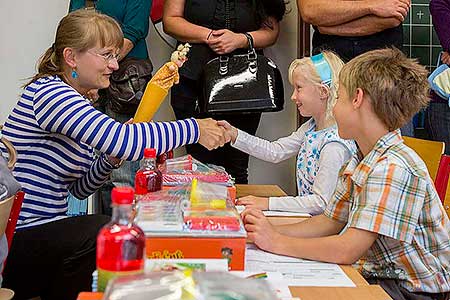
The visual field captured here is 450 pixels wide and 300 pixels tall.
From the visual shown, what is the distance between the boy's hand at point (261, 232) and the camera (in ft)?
5.09

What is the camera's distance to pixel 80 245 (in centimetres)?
179

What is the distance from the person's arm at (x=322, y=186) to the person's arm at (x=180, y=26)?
42.5 inches

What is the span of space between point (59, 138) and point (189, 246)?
2.92 feet

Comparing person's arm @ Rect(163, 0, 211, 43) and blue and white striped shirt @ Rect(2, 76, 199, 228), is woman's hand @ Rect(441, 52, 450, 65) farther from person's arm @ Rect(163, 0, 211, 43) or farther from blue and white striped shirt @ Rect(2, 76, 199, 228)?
blue and white striped shirt @ Rect(2, 76, 199, 228)

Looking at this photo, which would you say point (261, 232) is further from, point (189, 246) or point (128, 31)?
point (128, 31)

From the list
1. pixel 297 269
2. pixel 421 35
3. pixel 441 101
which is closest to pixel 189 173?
pixel 297 269

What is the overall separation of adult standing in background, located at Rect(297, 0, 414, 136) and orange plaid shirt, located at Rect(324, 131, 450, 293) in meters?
1.29

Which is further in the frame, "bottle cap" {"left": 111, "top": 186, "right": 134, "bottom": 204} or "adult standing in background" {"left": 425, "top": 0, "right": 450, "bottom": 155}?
"adult standing in background" {"left": 425, "top": 0, "right": 450, "bottom": 155}

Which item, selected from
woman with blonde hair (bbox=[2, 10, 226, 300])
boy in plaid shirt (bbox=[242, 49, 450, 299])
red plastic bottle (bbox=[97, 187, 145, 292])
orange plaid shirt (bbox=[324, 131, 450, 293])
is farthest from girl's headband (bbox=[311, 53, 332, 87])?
red plastic bottle (bbox=[97, 187, 145, 292])

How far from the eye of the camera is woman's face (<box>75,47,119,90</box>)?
2084mm

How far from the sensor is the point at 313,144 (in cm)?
249

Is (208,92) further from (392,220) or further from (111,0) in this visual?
(392,220)

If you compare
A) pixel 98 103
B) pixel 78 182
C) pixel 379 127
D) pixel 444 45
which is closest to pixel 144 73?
pixel 98 103

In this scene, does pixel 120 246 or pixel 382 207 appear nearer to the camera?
pixel 120 246
